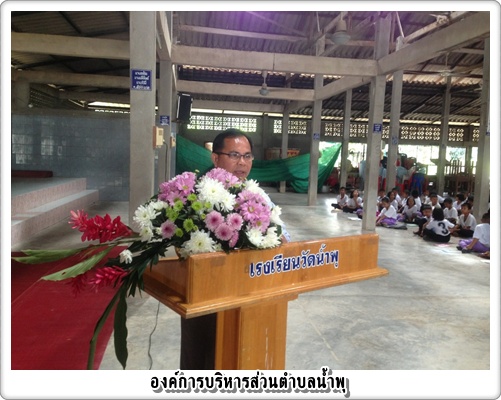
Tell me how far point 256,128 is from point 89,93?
6326mm

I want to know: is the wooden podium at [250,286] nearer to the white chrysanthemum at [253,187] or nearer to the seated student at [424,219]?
the white chrysanthemum at [253,187]

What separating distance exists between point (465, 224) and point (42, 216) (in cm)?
643

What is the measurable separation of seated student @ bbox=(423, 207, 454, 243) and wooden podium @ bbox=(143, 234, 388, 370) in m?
5.33

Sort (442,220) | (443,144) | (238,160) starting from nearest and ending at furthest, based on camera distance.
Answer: (238,160) → (442,220) → (443,144)

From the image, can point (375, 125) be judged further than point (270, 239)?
Yes

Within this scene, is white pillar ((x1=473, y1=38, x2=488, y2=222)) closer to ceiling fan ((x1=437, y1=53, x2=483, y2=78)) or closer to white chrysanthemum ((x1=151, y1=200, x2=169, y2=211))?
ceiling fan ((x1=437, y1=53, x2=483, y2=78))

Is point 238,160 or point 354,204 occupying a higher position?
point 238,160

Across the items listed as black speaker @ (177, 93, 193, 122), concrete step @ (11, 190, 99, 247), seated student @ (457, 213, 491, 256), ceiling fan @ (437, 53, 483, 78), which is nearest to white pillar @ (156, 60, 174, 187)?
black speaker @ (177, 93, 193, 122)

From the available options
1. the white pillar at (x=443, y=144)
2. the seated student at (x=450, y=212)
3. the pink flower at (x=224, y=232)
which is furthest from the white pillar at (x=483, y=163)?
the white pillar at (x=443, y=144)

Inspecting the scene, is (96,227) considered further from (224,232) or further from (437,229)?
(437,229)

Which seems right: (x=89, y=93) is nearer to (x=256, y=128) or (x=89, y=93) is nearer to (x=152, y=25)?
(x=256, y=128)

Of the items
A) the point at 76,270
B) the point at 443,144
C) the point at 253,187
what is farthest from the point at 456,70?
the point at 76,270

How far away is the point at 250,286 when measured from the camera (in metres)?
1.29

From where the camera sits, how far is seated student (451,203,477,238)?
6539mm
